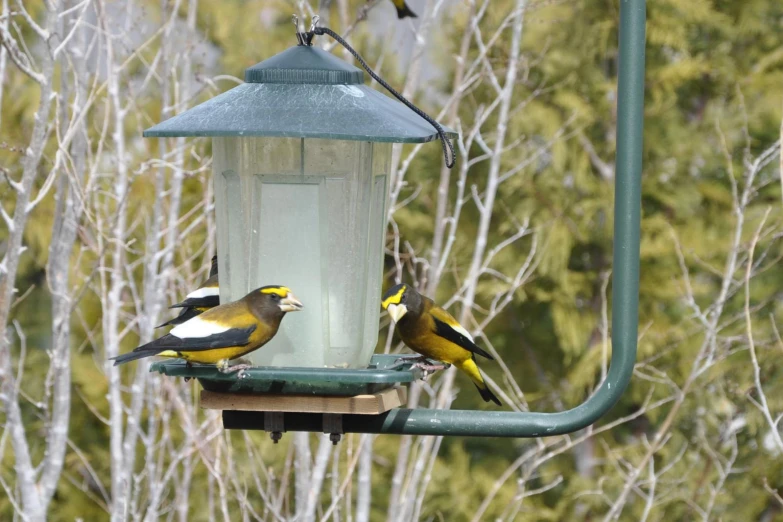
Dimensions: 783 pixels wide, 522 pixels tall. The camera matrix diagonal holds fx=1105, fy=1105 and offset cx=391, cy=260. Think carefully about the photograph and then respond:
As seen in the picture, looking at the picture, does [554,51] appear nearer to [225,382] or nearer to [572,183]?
[572,183]

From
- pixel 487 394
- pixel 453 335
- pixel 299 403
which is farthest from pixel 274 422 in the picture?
pixel 487 394

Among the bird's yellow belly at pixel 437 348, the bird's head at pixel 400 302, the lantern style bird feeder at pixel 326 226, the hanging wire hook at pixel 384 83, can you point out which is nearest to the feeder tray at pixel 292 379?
A: the lantern style bird feeder at pixel 326 226

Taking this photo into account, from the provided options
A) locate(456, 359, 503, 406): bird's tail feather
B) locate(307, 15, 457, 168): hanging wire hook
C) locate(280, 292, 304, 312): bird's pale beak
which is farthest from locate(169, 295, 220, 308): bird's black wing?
A: locate(456, 359, 503, 406): bird's tail feather

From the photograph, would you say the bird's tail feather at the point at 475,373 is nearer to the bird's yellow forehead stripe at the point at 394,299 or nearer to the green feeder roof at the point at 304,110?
the bird's yellow forehead stripe at the point at 394,299

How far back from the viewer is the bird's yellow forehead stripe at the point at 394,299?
3.31 m

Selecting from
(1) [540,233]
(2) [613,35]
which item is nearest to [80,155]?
(1) [540,233]

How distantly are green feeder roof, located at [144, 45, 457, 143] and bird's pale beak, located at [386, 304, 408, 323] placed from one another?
0.58m

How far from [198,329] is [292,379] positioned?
40 centimetres

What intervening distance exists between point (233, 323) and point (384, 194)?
63cm

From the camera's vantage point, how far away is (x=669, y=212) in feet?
27.3

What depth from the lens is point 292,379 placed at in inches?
104

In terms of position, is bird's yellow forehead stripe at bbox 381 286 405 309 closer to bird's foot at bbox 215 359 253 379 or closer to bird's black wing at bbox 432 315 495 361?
bird's black wing at bbox 432 315 495 361

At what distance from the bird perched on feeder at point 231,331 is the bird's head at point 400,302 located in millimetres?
474

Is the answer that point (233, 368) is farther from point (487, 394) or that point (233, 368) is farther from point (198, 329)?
point (487, 394)
